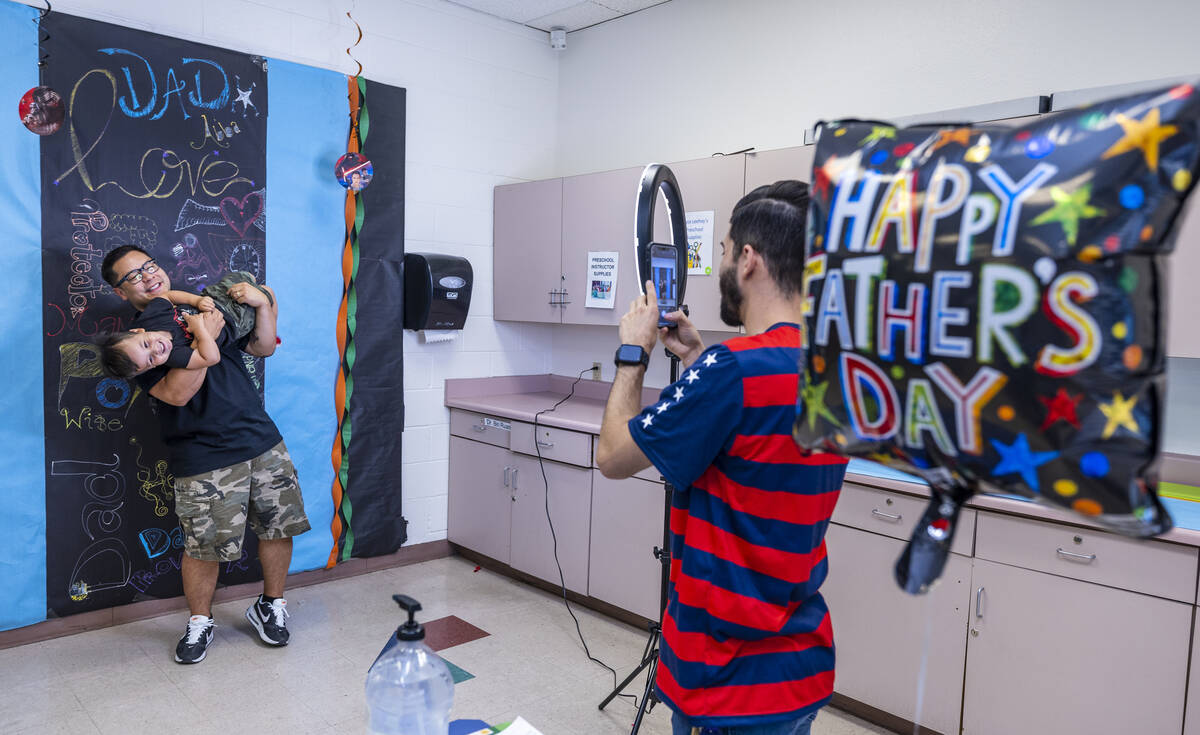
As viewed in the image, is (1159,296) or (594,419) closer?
(1159,296)

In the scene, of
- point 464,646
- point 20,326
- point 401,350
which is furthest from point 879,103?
point 20,326

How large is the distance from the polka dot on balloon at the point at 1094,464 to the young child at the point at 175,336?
2825mm

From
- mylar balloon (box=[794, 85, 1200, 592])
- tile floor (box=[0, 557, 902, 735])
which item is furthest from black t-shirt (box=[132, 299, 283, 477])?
mylar balloon (box=[794, 85, 1200, 592])

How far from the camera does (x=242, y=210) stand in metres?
3.46

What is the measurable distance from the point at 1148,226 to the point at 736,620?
33.2 inches

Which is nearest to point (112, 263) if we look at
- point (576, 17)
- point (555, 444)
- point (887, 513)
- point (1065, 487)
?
point (555, 444)

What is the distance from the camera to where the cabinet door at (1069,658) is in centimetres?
211

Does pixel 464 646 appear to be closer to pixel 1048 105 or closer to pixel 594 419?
pixel 594 419

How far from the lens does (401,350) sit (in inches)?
159

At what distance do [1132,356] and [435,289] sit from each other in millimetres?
3551

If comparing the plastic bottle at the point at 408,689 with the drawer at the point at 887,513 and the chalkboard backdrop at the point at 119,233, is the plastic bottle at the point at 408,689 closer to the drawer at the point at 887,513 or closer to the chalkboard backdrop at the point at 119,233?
the drawer at the point at 887,513

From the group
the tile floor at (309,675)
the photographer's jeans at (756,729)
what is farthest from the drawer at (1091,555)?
the photographer's jeans at (756,729)

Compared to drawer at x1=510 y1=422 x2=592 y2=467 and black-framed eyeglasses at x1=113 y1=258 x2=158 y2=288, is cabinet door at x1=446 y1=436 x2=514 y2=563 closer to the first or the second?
drawer at x1=510 y1=422 x2=592 y2=467

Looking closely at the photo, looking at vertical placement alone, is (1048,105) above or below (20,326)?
above
